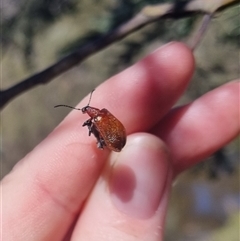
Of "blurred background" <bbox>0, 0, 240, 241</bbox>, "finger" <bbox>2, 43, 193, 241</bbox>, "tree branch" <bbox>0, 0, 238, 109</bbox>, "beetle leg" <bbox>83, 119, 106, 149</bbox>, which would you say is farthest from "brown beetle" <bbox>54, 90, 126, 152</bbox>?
"blurred background" <bbox>0, 0, 240, 241</bbox>

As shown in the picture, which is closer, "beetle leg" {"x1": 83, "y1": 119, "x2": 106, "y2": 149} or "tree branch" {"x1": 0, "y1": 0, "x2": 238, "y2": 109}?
"beetle leg" {"x1": 83, "y1": 119, "x2": 106, "y2": 149}

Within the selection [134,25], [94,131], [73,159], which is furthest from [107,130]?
[134,25]

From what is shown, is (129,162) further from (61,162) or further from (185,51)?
(185,51)

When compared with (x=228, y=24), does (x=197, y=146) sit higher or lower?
lower

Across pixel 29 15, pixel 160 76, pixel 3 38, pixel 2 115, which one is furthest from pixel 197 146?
pixel 2 115

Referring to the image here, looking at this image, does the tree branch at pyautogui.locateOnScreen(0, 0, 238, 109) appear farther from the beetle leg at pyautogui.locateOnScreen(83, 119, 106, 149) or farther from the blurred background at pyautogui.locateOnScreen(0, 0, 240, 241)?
the beetle leg at pyautogui.locateOnScreen(83, 119, 106, 149)

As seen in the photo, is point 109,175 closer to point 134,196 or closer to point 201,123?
point 134,196
